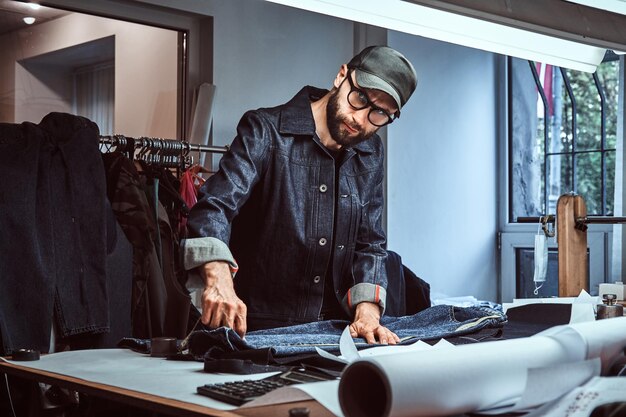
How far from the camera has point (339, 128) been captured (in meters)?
2.54

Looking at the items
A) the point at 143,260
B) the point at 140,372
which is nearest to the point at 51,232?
the point at 143,260

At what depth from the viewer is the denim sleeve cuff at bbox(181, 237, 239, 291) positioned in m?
1.94

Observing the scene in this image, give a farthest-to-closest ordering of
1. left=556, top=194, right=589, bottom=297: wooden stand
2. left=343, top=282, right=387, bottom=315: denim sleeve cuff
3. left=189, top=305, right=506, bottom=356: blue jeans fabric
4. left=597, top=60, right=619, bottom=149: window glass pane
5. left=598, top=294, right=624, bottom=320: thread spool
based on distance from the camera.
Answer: left=597, top=60, right=619, bottom=149: window glass pane
left=556, top=194, right=589, bottom=297: wooden stand
left=343, top=282, right=387, bottom=315: denim sleeve cuff
left=598, top=294, right=624, bottom=320: thread spool
left=189, top=305, right=506, bottom=356: blue jeans fabric

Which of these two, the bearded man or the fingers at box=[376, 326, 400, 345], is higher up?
the bearded man

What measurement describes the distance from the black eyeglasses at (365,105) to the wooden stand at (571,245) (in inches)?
31.6

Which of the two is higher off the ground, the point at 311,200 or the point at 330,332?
the point at 311,200

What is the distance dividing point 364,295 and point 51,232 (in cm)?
112

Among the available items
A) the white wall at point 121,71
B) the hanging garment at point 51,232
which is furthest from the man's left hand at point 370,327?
the white wall at point 121,71

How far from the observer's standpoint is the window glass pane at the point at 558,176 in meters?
5.32

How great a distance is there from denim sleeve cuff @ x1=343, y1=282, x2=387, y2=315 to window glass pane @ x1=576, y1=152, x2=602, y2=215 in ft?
10.1

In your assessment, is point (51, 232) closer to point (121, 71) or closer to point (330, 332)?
point (330, 332)

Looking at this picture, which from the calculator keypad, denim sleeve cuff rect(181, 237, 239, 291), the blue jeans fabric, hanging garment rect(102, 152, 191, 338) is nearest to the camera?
the calculator keypad

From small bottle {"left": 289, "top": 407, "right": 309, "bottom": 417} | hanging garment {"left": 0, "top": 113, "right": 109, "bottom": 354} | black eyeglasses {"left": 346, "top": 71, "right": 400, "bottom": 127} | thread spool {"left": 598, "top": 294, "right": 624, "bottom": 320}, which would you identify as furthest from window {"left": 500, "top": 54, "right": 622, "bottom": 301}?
small bottle {"left": 289, "top": 407, "right": 309, "bottom": 417}

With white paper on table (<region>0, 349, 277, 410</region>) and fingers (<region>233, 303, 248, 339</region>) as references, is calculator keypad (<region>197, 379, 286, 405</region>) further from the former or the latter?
fingers (<region>233, 303, 248, 339</region>)
